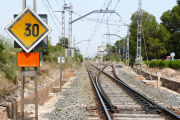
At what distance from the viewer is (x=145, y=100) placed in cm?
942

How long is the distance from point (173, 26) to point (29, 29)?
5673cm

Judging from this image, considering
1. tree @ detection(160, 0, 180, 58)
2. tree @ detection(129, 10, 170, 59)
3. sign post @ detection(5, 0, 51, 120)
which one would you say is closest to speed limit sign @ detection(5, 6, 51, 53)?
sign post @ detection(5, 0, 51, 120)

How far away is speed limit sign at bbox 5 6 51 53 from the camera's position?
4.74m

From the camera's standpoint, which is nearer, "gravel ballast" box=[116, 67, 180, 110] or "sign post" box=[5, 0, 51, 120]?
"sign post" box=[5, 0, 51, 120]

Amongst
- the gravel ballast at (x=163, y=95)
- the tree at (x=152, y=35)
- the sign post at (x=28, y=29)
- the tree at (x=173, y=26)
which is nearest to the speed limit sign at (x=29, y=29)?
the sign post at (x=28, y=29)

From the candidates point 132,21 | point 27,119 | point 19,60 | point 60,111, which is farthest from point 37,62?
point 132,21

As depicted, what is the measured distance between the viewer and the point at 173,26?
56.4 m

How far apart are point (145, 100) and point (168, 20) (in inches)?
2027

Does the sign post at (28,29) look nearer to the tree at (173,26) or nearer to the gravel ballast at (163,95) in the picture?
the gravel ballast at (163,95)

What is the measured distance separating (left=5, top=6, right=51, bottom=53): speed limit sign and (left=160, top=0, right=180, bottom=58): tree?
2051 inches

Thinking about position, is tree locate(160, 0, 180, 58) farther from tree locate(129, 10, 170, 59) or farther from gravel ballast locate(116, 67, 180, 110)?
gravel ballast locate(116, 67, 180, 110)

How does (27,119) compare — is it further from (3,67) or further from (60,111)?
(3,67)

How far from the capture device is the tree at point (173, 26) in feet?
178

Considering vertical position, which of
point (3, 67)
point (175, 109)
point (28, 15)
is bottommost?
point (175, 109)
